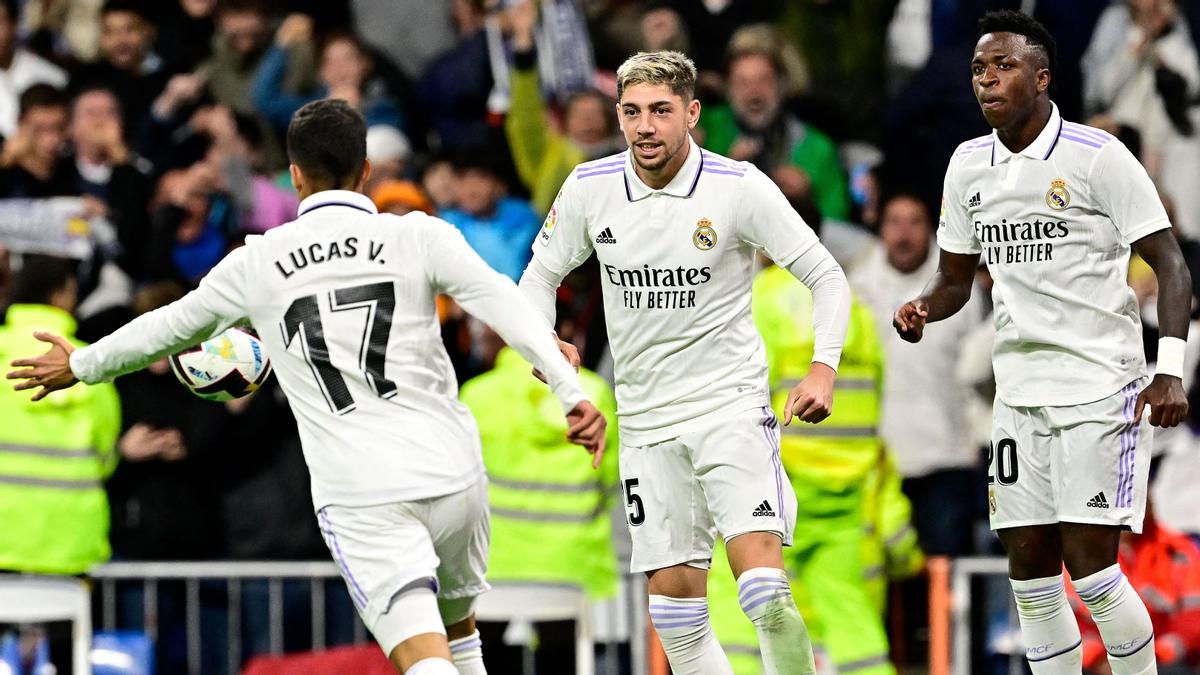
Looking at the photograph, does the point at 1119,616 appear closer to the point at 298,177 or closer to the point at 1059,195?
the point at 1059,195

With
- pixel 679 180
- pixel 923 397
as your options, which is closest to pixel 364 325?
pixel 679 180

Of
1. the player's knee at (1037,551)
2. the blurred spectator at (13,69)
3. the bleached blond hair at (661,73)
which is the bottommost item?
the player's knee at (1037,551)

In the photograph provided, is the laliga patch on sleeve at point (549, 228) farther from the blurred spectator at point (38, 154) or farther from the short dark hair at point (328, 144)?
the blurred spectator at point (38, 154)

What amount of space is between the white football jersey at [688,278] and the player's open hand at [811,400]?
0.45m

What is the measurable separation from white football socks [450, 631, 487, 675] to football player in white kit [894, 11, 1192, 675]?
1968mm

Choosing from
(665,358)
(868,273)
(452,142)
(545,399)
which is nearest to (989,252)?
(665,358)

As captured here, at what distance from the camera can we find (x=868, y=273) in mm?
11492

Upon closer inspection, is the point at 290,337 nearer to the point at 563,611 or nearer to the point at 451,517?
the point at 451,517

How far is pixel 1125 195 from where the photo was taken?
7258 millimetres

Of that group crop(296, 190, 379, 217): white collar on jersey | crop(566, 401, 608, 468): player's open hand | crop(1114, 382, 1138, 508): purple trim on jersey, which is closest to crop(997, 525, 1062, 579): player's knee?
crop(1114, 382, 1138, 508): purple trim on jersey

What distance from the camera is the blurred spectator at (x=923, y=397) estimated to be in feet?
35.9

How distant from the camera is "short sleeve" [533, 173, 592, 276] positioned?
300 inches

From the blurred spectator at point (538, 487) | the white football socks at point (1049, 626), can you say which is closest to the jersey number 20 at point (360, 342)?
Result: the white football socks at point (1049, 626)

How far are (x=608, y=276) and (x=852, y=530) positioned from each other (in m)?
3.08
